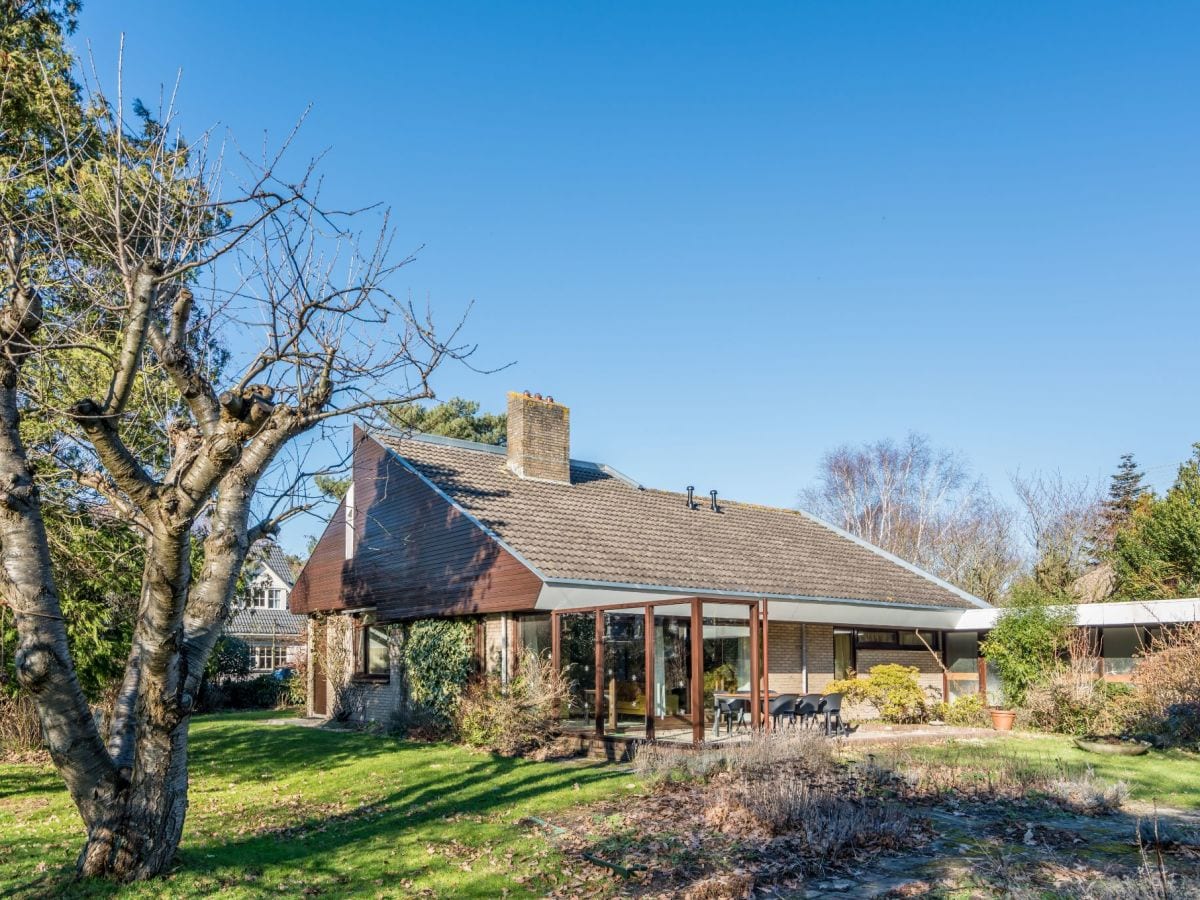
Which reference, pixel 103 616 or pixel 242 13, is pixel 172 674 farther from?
pixel 103 616

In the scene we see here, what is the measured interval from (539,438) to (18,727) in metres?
11.2

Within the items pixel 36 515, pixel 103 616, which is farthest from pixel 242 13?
pixel 103 616

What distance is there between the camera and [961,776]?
1118 cm

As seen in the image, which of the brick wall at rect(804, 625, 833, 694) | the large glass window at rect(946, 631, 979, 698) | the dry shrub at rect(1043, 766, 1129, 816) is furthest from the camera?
the large glass window at rect(946, 631, 979, 698)

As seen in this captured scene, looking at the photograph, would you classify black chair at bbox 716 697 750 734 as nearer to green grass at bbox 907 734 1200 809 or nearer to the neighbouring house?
the neighbouring house

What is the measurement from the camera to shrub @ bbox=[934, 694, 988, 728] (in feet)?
65.1

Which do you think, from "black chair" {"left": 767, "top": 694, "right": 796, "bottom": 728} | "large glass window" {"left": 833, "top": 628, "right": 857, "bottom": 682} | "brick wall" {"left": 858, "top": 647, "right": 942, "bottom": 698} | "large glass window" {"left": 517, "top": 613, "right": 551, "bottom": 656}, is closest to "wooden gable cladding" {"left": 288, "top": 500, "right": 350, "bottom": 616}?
"large glass window" {"left": 517, "top": 613, "right": 551, "bottom": 656}

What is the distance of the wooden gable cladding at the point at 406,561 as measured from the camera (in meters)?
17.3

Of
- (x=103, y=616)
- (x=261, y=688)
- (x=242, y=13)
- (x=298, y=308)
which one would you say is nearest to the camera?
(x=298, y=308)

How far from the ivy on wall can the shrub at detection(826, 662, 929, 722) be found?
25.3ft

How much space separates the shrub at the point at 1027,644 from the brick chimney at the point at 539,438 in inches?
401

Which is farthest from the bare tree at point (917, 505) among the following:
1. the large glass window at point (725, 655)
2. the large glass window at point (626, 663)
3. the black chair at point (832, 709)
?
the large glass window at point (626, 663)

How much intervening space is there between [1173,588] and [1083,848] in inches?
843

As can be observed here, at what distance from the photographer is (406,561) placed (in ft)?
66.2
